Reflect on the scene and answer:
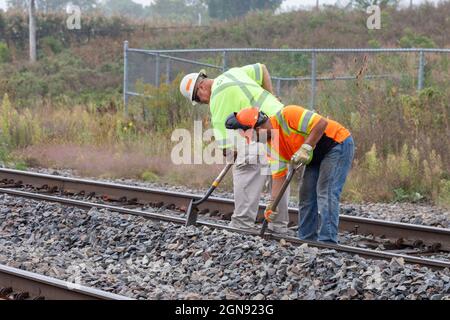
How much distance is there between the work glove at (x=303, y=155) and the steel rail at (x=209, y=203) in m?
1.76

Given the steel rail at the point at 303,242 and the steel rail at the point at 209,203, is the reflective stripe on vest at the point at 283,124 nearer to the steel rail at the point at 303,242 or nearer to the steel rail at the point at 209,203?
the steel rail at the point at 303,242

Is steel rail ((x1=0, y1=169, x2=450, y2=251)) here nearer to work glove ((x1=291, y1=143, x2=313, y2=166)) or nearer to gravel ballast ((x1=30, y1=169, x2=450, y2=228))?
gravel ballast ((x1=30, y1=169, x2=450, y2=228))

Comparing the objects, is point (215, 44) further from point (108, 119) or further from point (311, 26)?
point (108, 119)

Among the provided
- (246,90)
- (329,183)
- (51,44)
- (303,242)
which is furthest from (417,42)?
(303,242)

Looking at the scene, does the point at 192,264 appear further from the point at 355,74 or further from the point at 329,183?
the point at 355,74

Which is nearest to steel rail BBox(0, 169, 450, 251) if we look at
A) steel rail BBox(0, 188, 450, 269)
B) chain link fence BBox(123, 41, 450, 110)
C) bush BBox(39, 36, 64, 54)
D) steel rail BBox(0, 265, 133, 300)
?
steel rail BBox(0, 188, 450, 269)

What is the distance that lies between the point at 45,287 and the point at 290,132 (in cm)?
271

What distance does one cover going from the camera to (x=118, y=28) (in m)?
47.8

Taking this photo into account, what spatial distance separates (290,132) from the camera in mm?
7895

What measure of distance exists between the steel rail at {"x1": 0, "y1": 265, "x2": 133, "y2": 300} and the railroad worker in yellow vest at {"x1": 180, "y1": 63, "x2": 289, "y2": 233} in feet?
9.02

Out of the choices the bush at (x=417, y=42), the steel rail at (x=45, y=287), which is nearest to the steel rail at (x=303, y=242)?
the steel rail at (x=45, y=287)

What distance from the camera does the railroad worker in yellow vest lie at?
27.9ft
